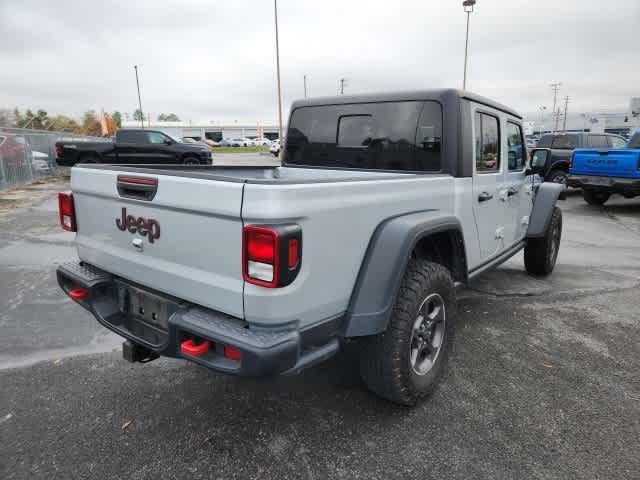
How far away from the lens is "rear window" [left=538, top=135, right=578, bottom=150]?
1334cm

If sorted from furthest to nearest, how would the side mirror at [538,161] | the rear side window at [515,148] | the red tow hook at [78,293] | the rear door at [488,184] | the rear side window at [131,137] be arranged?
the rear side window at [131,137] → the side mirror at [538,161] → the rear side window at [515,148] → the rear door at [488,184] → the red tow hook at [78,293]

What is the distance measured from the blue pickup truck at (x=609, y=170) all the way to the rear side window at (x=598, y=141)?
221cm

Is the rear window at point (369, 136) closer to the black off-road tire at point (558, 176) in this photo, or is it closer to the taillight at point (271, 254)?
the taillight at point (271, 254)

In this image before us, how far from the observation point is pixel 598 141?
1314 centimetres

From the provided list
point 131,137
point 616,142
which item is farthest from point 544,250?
point 131,137

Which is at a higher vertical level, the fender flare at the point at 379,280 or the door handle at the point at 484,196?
the door handle at the point at 484,196

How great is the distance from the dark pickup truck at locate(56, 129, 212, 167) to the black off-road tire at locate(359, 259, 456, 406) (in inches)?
610

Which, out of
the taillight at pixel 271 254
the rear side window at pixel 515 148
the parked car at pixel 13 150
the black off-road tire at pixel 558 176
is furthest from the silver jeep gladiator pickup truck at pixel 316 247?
the parked car at pixel 13 150

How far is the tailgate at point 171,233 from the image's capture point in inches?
77.8

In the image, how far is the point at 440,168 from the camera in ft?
10.4

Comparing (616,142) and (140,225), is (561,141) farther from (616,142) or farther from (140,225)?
(140,225)

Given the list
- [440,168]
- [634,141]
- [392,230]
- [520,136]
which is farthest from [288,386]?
[634,141]

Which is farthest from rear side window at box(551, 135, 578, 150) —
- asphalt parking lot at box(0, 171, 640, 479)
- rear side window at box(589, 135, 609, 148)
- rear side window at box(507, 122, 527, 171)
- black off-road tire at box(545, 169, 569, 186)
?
asphalt parking lot at box(0, 171, 640, 479)

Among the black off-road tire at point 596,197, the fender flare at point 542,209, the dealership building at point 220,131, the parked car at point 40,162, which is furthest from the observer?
the dealership building at point 220,131
